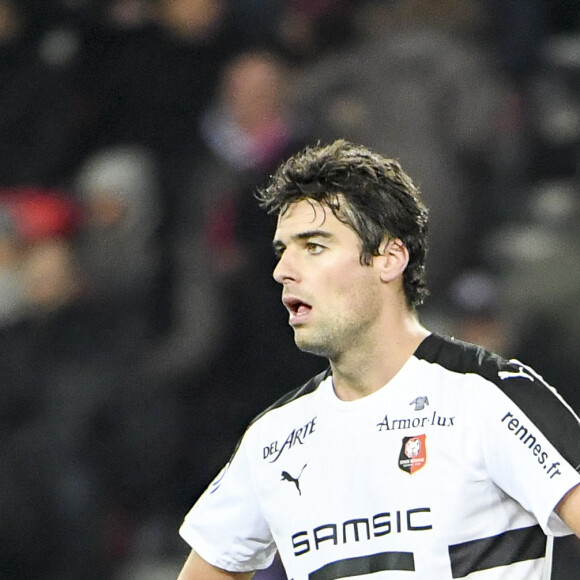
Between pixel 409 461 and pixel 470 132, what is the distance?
326 cm

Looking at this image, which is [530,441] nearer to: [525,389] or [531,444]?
[531,444]

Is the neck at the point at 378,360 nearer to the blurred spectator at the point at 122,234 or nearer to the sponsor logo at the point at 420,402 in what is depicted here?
the sponsor logo at the point at 420,402

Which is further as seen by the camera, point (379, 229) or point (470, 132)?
point (470, 132)

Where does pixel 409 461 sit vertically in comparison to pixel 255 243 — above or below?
below

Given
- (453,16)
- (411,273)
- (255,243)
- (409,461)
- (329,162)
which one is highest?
(453,16)

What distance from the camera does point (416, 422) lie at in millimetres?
2748

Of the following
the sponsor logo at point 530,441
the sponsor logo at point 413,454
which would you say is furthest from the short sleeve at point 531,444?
the sponsor logo at point 413,454

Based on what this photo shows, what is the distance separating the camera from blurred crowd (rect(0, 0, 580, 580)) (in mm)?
5512

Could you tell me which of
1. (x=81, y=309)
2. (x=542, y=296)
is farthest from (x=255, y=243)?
(x=542, y=296)

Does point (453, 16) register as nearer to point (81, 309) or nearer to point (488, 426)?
point (81, 309)

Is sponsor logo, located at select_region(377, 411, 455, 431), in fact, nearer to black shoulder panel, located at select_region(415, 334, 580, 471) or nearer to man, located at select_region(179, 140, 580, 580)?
man, located at select_region(179, 140, 580, 580)

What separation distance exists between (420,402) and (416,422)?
0.05m

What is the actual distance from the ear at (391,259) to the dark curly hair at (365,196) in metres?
0.02

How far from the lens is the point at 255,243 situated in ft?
18.4
